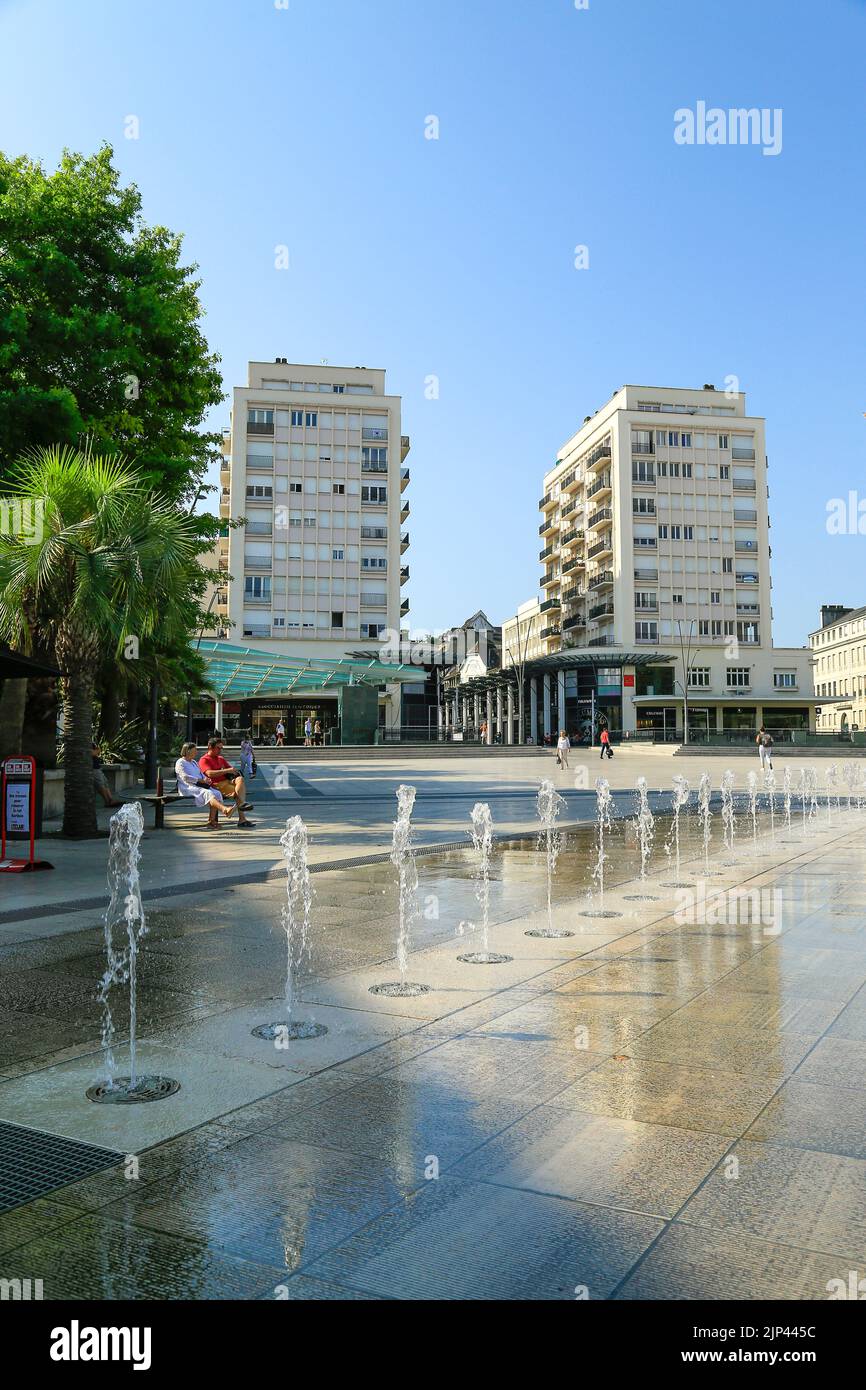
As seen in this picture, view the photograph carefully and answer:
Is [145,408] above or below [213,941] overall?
above

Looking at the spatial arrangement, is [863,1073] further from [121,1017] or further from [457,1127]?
[121,1017]

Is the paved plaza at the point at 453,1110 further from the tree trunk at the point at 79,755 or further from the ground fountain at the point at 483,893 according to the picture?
the tree trunk at the point at 79,755

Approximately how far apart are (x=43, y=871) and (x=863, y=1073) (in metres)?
9.05

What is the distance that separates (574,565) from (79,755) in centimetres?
7418

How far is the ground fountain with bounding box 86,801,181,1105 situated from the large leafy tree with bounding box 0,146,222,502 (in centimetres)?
946

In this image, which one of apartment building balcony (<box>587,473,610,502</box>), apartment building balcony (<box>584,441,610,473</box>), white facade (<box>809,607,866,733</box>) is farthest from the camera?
white facade (<box>809,607,866,733</box>)

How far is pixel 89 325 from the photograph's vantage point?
17312 mm

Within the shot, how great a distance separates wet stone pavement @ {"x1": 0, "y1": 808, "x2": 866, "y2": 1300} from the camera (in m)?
2.71

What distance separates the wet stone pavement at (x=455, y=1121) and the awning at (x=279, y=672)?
38.3 metres

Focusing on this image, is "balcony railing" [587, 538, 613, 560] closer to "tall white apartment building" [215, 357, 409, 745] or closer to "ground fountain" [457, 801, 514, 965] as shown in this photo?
"tall white apartment building" [215, 357, 409, 745]

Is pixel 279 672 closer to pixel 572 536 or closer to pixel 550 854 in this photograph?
pixel 550 854

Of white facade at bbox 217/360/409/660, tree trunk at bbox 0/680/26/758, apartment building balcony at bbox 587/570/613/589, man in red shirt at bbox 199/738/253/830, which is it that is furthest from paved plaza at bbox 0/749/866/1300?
apartment building balcony at bbox 587/570/613/589

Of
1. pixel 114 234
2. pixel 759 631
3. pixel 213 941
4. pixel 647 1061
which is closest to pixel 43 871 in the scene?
pixel 213 941

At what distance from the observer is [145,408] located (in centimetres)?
1972
